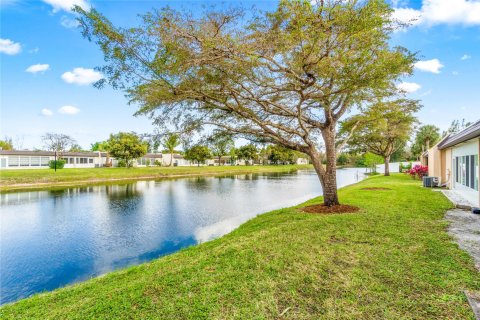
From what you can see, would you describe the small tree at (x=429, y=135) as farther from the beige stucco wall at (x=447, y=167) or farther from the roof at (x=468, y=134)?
the roof at (x=468, y=134)

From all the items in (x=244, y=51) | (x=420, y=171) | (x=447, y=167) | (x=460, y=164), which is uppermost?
(x=244, y=51)

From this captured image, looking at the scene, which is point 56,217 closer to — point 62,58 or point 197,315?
point 62,58

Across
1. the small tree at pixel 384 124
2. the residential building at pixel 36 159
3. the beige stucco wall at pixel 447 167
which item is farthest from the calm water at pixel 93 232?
the residential building at pixel 36 159

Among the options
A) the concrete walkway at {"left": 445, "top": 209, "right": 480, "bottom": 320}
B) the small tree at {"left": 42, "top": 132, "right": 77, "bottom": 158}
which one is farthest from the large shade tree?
the small tree at {"left": 42, "top": 132, "right": 77, "bottom": 158}

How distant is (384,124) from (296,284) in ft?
46.3

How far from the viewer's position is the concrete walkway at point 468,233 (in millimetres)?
3295

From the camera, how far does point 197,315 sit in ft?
10.8

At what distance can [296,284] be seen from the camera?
3.88 m

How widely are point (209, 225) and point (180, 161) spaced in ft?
202

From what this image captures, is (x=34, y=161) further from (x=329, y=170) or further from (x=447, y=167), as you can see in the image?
(x=447, y=167)

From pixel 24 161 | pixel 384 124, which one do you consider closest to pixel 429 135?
pixel 384 124

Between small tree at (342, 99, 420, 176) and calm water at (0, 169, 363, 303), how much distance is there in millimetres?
7115

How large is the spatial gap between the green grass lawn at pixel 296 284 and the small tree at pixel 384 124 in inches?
298

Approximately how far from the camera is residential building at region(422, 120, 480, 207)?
37.4 feet
